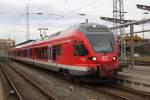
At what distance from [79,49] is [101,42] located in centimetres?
112

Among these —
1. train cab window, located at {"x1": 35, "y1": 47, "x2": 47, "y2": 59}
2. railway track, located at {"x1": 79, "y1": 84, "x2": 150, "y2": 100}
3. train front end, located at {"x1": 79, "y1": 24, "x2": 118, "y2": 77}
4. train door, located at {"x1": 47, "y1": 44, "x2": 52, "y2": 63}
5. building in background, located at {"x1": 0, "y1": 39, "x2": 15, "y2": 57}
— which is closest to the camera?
railway track, located at {"x1": 79, "y1": 84, "x2": 150, "y2": 100}

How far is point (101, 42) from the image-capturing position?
18297mm

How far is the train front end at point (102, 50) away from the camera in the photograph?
1773 cm

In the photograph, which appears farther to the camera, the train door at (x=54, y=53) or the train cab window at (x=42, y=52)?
the train cab window at (x=42, y=52)

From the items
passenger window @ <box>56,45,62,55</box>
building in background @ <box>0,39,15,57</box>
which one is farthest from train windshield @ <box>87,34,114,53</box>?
building in background @ <box>0,39,15,57</box>

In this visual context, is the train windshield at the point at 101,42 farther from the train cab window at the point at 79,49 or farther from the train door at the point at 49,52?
the train door at the point at 49,52

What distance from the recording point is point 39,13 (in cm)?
3894

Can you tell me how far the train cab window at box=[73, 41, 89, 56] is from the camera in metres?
18.1

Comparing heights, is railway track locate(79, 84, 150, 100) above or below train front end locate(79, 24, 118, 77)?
below

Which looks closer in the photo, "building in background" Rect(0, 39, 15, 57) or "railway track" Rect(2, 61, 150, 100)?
"railway track" Rect(2, 61, 150, 100)

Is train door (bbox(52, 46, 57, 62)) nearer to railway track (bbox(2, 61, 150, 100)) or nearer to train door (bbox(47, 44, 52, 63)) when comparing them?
train door (bbox(47, 44, 52, 63))

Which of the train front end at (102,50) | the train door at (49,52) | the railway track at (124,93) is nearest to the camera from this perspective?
the railway track at (124,93)

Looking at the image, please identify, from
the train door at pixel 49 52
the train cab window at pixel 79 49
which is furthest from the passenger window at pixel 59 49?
the train cab window at pixel 79 49

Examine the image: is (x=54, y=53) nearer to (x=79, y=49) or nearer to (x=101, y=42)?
(x=79, y=49)
